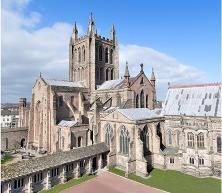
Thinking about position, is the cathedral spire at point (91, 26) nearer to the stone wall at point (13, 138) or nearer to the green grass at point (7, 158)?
the stone wall at point (13, 138)

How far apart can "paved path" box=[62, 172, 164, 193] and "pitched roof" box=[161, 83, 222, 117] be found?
51.6 feet

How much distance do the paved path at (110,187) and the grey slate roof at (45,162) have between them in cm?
→ 428

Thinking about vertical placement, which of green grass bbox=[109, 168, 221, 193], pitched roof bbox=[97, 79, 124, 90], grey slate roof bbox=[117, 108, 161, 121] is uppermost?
pitched roof bbox=[97, 79, 124, 90]

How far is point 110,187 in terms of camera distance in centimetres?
3234

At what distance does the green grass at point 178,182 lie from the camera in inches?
1245

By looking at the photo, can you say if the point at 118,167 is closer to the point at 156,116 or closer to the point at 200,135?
the point at 156,116

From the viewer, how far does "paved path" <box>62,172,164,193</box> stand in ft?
102

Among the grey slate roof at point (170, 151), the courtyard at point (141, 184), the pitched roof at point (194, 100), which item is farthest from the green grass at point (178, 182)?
the pitched roof at point (194, 100)

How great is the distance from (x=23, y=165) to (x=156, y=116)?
24.2 metres

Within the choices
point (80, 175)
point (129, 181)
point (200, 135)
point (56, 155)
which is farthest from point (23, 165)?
point (200, 135)

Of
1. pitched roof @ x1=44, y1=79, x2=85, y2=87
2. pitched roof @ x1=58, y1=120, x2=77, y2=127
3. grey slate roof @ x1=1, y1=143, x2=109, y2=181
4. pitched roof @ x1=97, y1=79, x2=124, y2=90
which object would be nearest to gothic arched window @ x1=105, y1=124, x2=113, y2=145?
grey slate roof @ x1=1, y1=143, x2=109, y2=181

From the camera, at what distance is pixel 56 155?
35125 mm

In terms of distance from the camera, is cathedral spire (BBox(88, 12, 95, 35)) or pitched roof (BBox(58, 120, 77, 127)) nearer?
pitched roof (BBox(58, 120, 77, 127))

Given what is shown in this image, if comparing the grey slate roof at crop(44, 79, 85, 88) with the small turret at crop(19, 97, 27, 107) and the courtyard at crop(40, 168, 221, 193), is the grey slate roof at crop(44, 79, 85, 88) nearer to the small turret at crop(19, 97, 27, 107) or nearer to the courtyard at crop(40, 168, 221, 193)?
the small turret at crop(19, 97, 27, 107)
